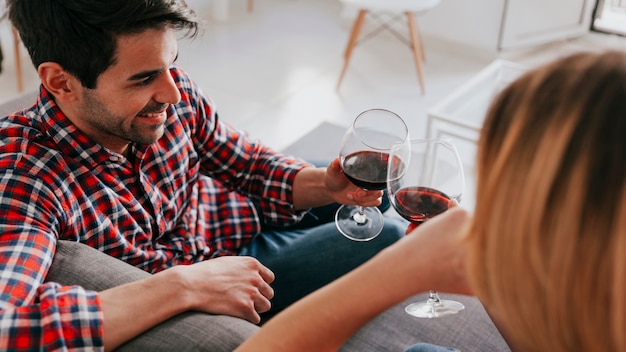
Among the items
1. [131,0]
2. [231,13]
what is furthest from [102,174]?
[231,13]

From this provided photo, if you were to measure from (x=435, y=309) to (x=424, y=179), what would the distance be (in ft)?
0.78

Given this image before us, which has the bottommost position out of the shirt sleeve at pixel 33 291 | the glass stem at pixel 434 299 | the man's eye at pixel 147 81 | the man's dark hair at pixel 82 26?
the glass stem at pixel 434 299

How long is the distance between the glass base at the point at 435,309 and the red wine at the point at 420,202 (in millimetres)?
178

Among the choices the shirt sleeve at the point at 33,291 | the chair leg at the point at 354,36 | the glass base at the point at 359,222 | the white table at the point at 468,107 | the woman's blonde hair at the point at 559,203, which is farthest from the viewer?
the chair leg at the point at 354,36

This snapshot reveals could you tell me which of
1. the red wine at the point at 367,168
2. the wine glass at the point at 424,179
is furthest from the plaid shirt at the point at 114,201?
the wine glass at the point at 424,179

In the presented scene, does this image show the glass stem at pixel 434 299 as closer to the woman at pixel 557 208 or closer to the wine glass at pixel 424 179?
the wine glass at pixel 424 179

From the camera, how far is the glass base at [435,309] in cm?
128

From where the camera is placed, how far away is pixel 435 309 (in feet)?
4.25

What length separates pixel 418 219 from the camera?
1.22m

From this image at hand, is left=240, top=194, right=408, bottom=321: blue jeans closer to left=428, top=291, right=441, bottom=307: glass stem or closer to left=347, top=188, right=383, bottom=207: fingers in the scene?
left=347, top=188, right=383, bottom=207: fingers

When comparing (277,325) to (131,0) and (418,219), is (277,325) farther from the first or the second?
(131,0)

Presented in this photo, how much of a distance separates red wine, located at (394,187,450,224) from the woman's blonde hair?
0.51 m

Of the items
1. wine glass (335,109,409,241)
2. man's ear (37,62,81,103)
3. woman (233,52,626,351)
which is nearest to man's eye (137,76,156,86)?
man's ear (37,62,81,103)

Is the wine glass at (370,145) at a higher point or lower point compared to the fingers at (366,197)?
higher
